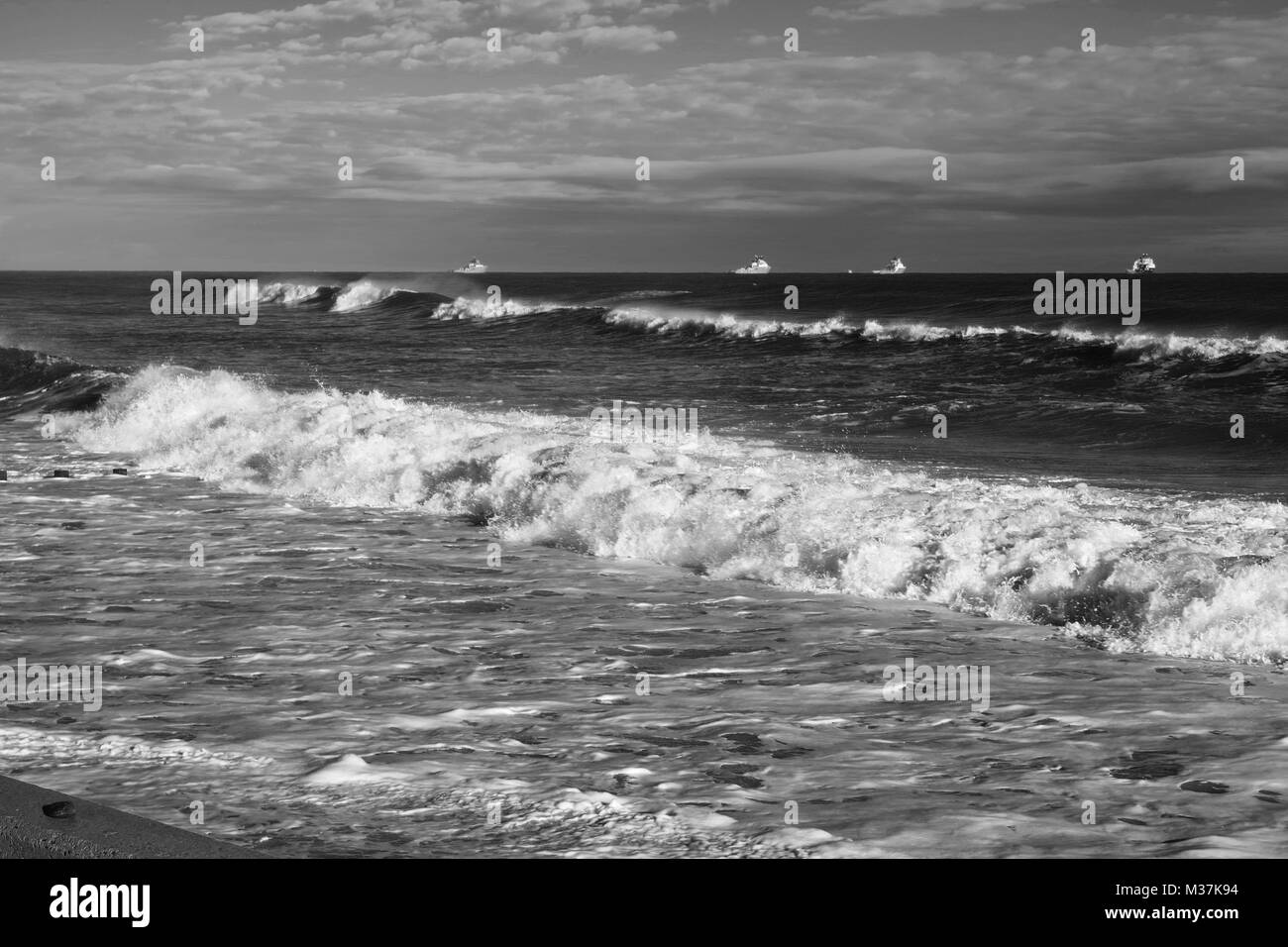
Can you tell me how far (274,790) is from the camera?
4.82m

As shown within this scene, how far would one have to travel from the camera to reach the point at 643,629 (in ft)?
25.8

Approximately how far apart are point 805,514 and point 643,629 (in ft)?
9.24

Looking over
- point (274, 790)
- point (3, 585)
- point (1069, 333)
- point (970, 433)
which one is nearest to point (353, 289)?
point (1069, 333)

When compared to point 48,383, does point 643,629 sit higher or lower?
lower

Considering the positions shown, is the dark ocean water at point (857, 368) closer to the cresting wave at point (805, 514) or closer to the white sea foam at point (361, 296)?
the cresting wave at point (805, 514)

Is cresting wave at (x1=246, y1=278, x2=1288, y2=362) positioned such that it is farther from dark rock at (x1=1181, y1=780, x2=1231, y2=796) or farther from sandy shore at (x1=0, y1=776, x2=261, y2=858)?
sandy shore at (x1=0, y1=776, x2=261, y2=858)

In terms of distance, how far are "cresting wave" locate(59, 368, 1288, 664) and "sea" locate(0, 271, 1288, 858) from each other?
0.12 ft

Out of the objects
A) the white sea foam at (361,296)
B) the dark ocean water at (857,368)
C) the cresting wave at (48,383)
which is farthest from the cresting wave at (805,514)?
the white sea foam at (361,296)

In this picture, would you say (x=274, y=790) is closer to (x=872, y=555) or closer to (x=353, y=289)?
(x=872, y=555)

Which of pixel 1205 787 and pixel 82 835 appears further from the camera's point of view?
pixel 1205 787

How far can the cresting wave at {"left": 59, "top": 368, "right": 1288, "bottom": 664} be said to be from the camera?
796 cm

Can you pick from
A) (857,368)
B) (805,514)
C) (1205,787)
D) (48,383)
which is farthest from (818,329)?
(1205,787)

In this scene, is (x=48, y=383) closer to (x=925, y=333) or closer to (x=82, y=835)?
(x=82, y=835)
